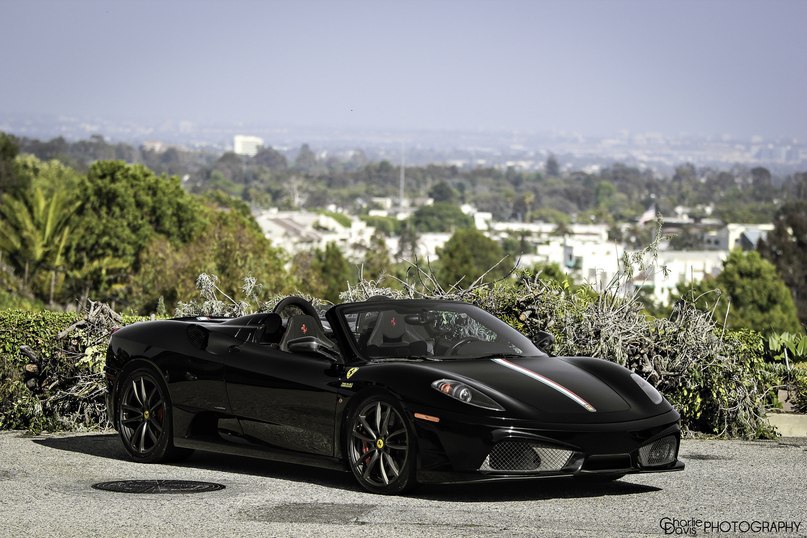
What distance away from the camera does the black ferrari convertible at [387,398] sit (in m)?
7.23

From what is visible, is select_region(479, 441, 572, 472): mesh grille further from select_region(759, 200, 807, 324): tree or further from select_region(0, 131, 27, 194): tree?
select_region(759, 200, 807, 324): tree

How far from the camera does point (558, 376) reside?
7.86 meters

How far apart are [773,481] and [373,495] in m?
2.65

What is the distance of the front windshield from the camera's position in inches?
319

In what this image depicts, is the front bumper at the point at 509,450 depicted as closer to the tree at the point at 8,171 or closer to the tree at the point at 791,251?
the tree at the point at 8,171

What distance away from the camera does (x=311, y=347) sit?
808 cm

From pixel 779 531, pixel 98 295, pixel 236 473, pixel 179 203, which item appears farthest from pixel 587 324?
pixel 179 203

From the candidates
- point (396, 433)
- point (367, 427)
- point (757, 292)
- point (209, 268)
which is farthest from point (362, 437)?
point (757, 292)

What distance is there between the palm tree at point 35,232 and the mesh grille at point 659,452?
47013mm

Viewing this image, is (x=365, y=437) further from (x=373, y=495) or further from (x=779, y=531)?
(x=779, y=531)

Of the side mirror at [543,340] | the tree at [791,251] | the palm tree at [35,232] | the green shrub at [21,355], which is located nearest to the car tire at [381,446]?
the side mirror at [543,340]

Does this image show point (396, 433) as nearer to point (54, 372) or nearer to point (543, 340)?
point (543, 340)

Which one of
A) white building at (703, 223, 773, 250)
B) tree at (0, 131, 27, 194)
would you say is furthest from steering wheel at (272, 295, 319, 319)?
white building at (703, 223, 773, 250)

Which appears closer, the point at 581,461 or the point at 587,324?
the point at 581,461
